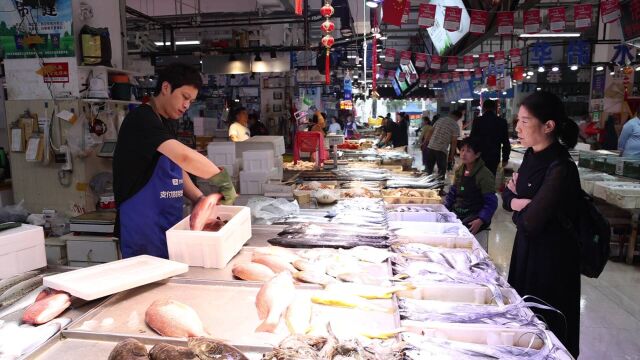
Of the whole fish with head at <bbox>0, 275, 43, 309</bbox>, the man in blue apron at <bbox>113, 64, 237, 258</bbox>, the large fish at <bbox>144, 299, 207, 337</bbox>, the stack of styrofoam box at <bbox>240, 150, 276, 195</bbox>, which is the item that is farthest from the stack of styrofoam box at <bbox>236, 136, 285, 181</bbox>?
the large fish at <bbox>144, 299, 207, 337</bbox>

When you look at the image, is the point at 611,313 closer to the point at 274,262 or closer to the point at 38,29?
the point at 274,262

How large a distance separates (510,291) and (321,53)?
32.4 feet

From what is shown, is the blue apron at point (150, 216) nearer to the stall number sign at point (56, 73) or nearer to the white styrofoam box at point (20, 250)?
the white styrofoam box at point (20, 250)

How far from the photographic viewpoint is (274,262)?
245 centimetres

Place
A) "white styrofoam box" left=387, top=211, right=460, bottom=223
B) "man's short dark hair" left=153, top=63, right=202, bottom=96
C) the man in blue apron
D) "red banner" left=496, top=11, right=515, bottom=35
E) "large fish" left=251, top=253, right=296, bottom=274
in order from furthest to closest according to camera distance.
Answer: "red banner" left=496, top=11, right=515, bottom=35 → "white styrofoam box" left=387, top=211, right=460, bottom=223 → "man's short dark hair" left=153, top=63, right=202, bottom=96 → the man in blue apron → "large fish" left=251, top=253, right=296, bottom=274

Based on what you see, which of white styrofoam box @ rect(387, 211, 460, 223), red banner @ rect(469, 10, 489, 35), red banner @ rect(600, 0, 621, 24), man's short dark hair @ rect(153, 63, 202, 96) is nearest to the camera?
man's short dark hair @ rect(153, 63, 202, 96)

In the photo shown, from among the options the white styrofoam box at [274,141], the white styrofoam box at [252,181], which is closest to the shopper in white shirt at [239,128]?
the white styrofoam box at [274,141]

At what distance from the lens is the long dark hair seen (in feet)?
9.76

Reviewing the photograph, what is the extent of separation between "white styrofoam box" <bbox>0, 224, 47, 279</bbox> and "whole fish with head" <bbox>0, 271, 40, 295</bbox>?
5.0 inches

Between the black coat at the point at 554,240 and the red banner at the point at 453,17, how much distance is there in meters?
5.94

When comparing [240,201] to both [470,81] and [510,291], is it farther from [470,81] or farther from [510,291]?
[470,81]

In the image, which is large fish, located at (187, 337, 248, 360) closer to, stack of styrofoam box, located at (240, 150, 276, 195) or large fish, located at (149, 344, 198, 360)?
large fish, located at (149, 344, 198, 360)

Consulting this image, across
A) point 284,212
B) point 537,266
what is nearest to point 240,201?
point 284,212

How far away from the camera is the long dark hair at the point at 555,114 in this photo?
297 centimetres
